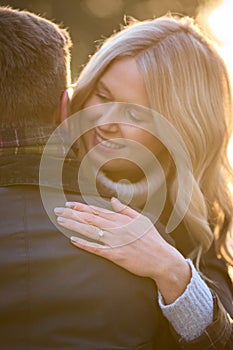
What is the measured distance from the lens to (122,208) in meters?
1.80

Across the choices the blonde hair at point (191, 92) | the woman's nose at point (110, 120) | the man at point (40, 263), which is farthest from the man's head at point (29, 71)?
the blonde hair at point (191, 92)

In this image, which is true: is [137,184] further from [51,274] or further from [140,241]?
[51,274]

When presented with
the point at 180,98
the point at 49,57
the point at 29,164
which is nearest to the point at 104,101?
the point at 180,98

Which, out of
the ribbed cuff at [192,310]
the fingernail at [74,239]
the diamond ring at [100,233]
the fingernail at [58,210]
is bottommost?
the ribbed cuff at [192,310]

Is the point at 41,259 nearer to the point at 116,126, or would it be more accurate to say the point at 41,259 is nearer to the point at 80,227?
the point at 80,227

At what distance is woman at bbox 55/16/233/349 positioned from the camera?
2.49 m

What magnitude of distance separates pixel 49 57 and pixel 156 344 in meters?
0.86

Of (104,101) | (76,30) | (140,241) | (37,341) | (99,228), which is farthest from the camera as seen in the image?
(76,30)

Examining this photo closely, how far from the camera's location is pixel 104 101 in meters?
2.53

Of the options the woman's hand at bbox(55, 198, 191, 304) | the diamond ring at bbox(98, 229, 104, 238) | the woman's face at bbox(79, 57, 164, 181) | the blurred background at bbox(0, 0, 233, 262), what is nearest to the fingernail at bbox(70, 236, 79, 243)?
the woman's hand at bbox(55, 198, 191, 304)

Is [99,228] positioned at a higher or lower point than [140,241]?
higher

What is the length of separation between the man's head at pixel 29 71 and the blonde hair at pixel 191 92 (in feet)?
2.41

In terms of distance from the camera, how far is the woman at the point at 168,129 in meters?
2.49

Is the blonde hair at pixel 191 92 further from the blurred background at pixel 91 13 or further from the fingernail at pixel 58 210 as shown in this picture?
the blurred background at pixel 91 13
